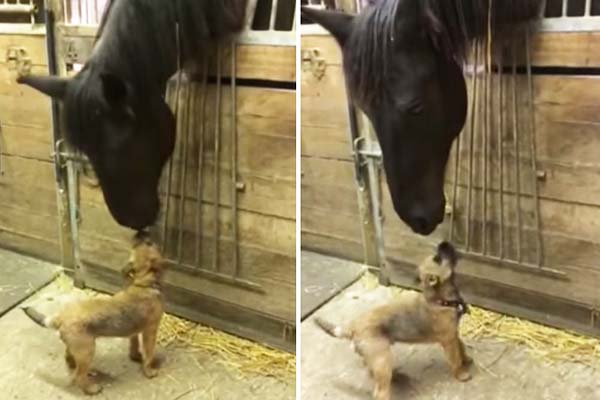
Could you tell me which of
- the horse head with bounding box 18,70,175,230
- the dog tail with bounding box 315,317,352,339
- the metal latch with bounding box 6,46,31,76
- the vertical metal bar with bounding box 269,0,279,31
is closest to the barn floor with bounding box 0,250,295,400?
the dog tail with bounding box 315,317,352,339

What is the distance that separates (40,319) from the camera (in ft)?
4.15

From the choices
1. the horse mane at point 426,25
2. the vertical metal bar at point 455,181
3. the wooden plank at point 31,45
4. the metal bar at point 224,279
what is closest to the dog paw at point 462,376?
the vertical metal bar at point 455,181

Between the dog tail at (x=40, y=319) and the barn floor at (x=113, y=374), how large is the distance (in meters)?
0.01

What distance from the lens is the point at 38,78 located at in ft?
3.89

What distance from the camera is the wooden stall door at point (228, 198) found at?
1171 mm

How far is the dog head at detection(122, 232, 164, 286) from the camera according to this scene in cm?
122

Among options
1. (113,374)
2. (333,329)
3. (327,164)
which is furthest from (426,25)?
(113,374)

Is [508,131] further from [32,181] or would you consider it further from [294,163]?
[32,181]

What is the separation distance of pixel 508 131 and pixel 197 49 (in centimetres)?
48

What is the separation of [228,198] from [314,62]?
0.26m

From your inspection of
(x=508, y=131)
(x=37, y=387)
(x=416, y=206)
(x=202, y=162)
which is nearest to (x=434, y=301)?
(x=416, y=206)

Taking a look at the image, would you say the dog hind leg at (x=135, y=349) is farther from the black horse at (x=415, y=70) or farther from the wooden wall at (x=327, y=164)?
the black horse at (x=415, y=70)

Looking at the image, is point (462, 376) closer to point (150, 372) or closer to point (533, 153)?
point (533, 153)

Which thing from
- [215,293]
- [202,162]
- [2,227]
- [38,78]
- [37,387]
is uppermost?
[38,78]
